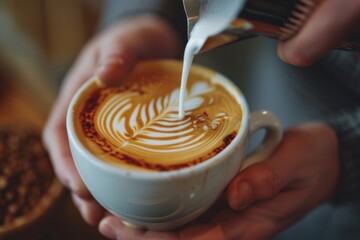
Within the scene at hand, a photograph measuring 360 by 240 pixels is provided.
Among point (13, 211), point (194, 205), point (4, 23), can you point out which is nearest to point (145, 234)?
point (194, 205)

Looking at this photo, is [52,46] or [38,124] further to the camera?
[52,46]

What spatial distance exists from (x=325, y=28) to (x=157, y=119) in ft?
0.97

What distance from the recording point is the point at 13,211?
2.98 ft

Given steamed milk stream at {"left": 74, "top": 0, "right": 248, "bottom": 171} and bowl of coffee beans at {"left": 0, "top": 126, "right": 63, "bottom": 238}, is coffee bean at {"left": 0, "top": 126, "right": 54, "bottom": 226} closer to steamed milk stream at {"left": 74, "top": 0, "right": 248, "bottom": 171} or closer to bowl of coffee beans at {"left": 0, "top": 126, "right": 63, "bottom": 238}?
bowl of coffee beans at {"left": 0, "top": 126, "right": 63, "bottom": 238}

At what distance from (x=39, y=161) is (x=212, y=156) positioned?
0.51 metres

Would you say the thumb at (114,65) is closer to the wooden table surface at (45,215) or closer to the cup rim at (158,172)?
the cup rim at (158,172)

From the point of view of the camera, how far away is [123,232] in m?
0.78

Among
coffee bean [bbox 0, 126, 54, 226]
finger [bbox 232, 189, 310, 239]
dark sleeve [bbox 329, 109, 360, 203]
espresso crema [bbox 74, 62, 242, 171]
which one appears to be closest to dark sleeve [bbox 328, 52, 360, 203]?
dark sleeve [bbox 329, 109, 360, 203]

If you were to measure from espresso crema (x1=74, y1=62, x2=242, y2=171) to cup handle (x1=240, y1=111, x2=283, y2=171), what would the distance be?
3 centimetres

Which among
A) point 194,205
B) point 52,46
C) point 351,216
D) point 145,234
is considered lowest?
point 52,46

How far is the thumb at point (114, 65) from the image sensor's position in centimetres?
80

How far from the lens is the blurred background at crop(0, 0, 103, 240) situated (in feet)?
3.34

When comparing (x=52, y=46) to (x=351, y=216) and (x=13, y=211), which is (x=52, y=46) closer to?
(x=13, y=211)

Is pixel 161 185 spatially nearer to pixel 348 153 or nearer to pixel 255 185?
pixel 255 185
